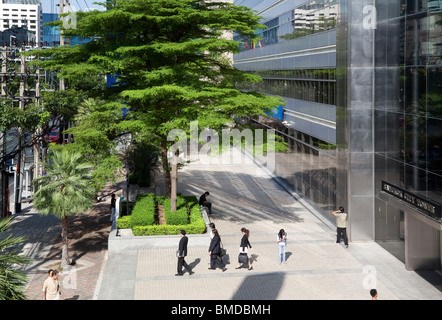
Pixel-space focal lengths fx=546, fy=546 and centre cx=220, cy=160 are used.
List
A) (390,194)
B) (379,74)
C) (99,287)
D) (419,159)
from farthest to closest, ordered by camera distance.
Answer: (379,74) < (390,194) < (419,159) < (99,287)

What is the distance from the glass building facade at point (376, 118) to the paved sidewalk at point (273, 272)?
127 cm

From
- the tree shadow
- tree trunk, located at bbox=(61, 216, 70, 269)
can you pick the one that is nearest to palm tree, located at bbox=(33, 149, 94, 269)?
tree trunk, located at bbox=(61, 216, 70, 269)

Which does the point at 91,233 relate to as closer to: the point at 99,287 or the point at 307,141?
the point at 99,287

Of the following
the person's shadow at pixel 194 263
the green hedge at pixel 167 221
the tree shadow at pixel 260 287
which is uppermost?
the green hedge at pixel 167 221

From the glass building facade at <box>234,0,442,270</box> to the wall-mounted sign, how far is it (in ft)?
0.11

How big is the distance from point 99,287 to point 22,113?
34.7 ft

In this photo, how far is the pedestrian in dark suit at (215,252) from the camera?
60.7 ft

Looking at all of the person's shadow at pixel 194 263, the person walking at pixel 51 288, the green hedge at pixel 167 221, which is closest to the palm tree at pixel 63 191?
the green hedge at pixel 167 221

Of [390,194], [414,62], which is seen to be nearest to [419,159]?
[390,194]

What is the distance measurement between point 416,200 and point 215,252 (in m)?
6.87

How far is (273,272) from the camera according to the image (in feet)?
62.2

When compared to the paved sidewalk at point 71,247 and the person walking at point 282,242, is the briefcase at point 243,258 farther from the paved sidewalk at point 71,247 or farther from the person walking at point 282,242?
the paved sidewalk at point 71,247

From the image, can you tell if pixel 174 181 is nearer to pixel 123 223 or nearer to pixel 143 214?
pixel 143 214

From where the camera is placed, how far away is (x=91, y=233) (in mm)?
25219
